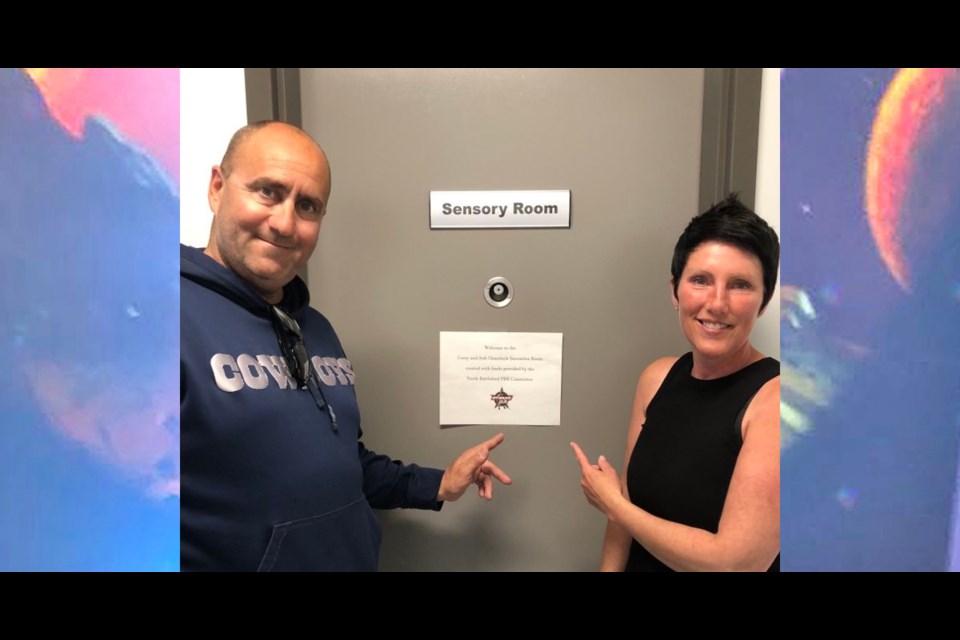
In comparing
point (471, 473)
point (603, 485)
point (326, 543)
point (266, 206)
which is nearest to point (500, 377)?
point (471, 473)

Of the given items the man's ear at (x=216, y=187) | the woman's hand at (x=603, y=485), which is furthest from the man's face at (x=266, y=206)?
the woman's hand at (x=603, y=485)

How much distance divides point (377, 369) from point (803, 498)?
0.91 m

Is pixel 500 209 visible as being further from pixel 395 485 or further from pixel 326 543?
pixel 326 543

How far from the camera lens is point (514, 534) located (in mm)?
1137

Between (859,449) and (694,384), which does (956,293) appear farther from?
(694,384)

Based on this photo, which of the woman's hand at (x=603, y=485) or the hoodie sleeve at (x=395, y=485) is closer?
the woman's hand at (x=603, y=485)

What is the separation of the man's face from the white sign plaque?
1.12ft

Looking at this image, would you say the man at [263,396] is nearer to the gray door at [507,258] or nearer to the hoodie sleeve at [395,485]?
the hoodie sleeve at [395,485]

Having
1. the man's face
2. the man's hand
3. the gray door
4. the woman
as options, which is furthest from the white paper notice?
the man's face

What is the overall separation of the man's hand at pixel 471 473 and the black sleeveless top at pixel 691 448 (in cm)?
27

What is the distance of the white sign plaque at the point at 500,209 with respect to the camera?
105 centimetres

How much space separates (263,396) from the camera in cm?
67

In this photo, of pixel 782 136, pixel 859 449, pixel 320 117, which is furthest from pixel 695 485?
pixel 320 117

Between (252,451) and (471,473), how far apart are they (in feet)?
1.41
